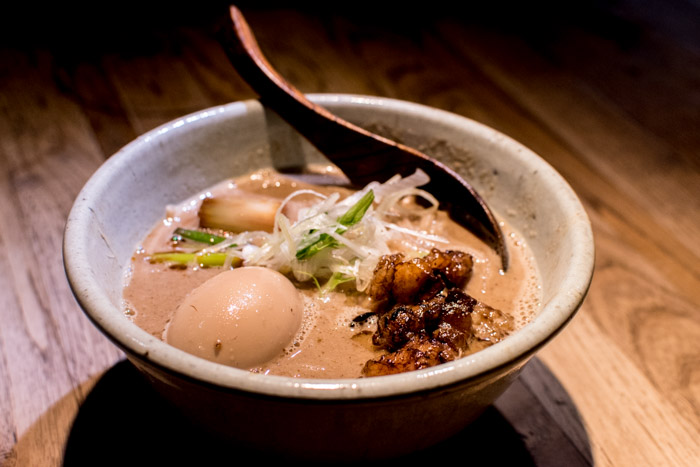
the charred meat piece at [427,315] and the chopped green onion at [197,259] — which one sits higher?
the charred meat piece at [427,315]

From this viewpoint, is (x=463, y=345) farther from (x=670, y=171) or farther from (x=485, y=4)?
(x=485, y=4)

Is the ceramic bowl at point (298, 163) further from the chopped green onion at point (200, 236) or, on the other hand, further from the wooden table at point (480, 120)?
the wooden table at point (480, 120)

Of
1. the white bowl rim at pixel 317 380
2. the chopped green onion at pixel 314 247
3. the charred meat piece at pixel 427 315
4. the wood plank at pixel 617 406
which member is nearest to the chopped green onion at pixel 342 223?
the chopped green onion at pixel 314 247

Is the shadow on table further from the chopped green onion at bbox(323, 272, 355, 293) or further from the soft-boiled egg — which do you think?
the chopped green onion at bbox(323, 272, 355, 293)

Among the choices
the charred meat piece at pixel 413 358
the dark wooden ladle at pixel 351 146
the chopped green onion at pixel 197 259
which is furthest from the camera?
the dark wooden ladle at pixel 351 146

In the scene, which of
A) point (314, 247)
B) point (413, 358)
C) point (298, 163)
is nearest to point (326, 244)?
point (314, 247)

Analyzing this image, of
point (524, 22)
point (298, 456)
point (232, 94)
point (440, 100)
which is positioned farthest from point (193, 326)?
point (524, 22)

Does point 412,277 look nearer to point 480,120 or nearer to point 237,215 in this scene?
point 237,215
